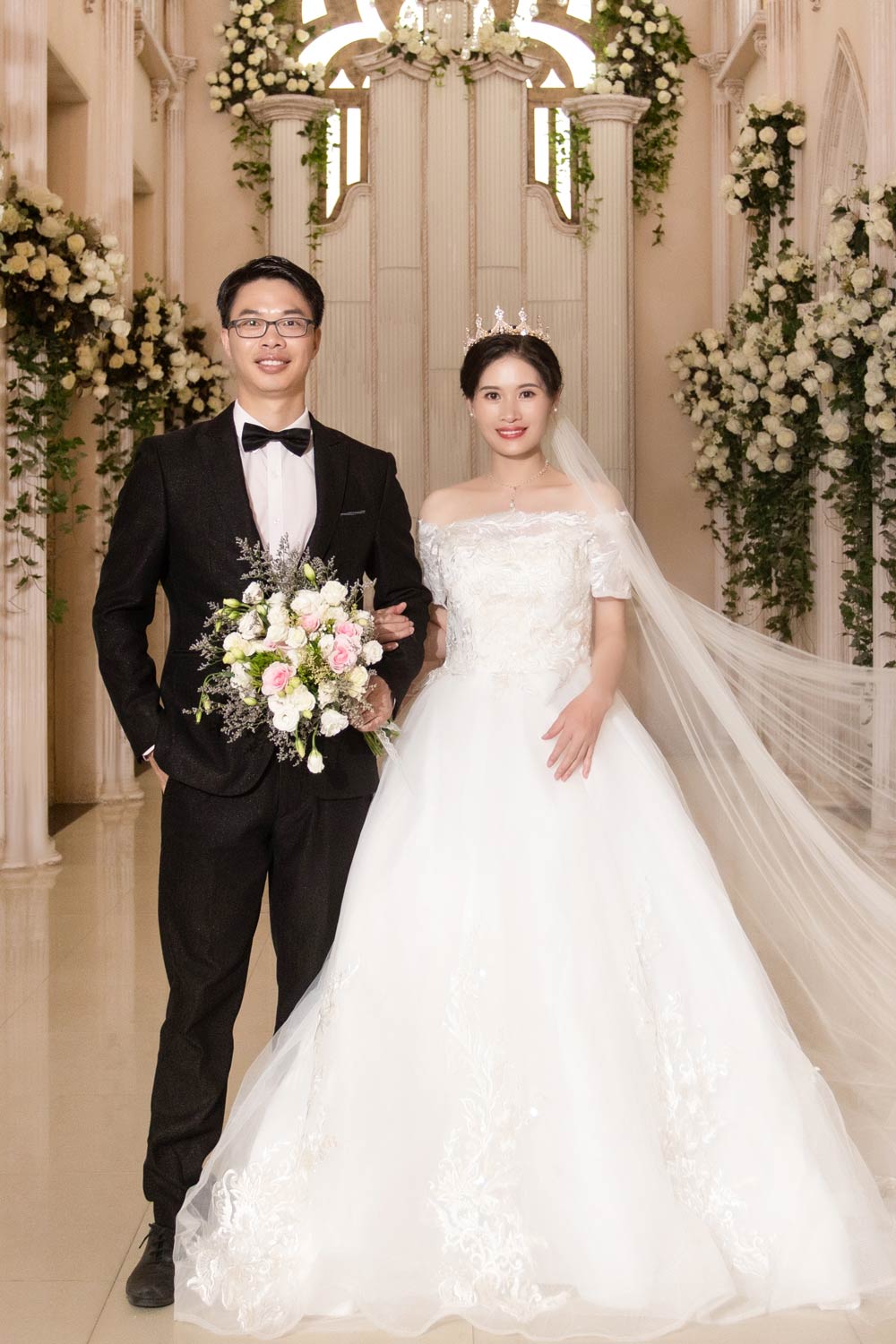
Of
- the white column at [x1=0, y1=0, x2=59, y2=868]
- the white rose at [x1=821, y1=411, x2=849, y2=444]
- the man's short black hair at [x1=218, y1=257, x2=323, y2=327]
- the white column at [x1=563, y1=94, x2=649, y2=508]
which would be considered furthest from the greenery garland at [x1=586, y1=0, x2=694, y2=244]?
the man's short black hair at [x1=218, y1=257, x2=323, y2=327]

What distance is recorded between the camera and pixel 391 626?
2.80m

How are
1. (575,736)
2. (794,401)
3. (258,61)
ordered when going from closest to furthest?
(575,736) < (794,401) < (258,61)

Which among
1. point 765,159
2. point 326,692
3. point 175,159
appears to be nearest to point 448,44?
point 175,159

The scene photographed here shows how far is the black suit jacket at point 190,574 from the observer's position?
266cm

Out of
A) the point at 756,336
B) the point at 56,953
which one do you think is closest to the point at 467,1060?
the point at 56,953

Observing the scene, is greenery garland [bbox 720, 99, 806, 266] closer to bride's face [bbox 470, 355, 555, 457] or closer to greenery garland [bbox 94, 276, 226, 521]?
greenery garland [bbox 94, 276, 226, 521]

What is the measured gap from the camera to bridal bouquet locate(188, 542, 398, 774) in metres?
2.42

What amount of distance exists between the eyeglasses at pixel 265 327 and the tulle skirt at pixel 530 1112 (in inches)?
36.5

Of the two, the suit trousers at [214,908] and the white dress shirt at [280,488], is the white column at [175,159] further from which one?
the suit trousers at [214,908]

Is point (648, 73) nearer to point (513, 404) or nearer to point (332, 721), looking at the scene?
point (513, 404)

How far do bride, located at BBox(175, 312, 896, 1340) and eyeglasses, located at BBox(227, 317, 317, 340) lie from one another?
624 millimetres

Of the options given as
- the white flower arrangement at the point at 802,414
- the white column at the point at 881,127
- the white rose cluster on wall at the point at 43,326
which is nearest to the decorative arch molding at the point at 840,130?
the white flower arrangement at the point at 802,414

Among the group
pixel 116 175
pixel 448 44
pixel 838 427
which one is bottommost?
pixel 838 427

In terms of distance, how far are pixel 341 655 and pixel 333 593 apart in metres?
0.12
